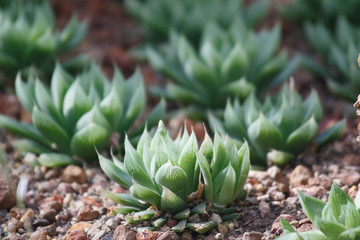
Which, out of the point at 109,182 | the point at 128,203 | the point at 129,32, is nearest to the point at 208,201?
the point at 128,203

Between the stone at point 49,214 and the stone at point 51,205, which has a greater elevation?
the stone at point 51,205

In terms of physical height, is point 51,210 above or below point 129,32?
below

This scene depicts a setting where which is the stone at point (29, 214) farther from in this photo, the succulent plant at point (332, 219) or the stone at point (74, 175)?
the succulent plant at point (332, 219)

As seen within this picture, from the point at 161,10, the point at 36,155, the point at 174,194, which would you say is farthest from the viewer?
the point at 161,10

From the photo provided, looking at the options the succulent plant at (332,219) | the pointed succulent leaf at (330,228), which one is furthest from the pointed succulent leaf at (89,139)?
the pointed succulent leaf at (330,228)

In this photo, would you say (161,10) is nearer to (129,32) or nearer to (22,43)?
(129,32)

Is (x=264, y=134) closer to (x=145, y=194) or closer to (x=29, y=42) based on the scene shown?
(x=145, y=194)

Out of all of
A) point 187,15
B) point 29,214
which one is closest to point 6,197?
point 29,214

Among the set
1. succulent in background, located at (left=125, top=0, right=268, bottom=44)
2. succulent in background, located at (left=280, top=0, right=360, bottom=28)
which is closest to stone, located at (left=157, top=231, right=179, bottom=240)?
succulent in background, located at (left=125, top=0, right=268, bottom=44)
